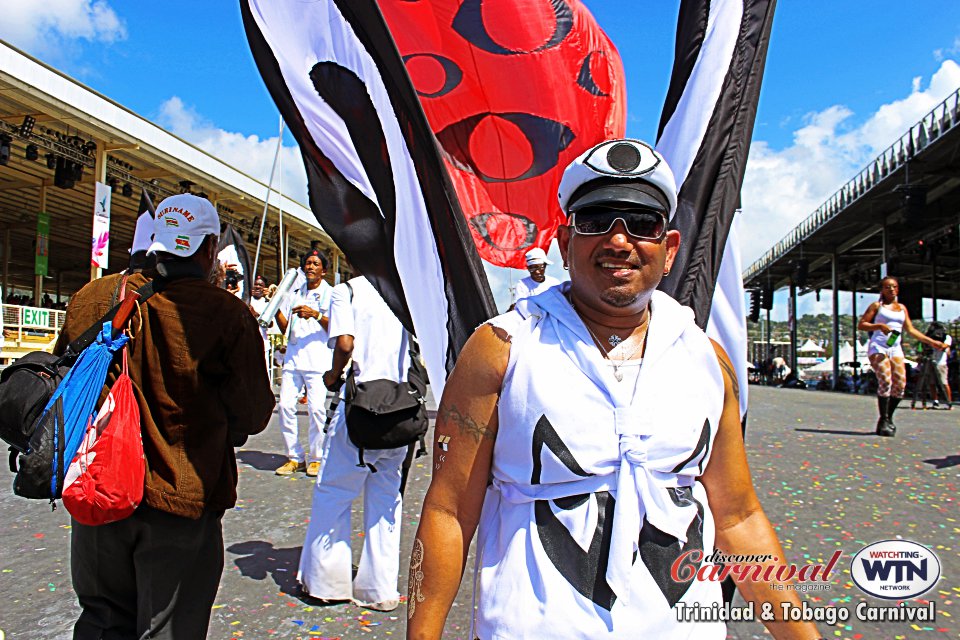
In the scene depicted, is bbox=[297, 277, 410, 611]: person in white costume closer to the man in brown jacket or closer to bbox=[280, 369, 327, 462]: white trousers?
the man in brown jacket

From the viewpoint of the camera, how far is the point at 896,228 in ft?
96.8

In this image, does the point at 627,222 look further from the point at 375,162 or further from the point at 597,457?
the point at 375,162

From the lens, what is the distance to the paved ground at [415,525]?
10.4 ft

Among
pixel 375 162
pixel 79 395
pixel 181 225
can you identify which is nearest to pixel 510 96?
pixel 375 162

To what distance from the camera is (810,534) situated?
14.6ft

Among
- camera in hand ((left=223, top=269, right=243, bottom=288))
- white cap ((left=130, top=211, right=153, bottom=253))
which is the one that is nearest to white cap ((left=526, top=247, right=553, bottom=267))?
camera in hand ((left=223, top=269, right=243, bottom=288))

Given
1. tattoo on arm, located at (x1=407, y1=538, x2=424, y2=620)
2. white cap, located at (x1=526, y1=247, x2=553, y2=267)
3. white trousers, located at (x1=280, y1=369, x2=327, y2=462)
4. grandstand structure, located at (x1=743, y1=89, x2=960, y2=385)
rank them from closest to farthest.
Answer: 1. tattoo on arm, located at (x1=407, y1=538, x2=424, y2=620)
2. white cap, located at (x1=526, y1=247, x2=553, y2=267)
3. white trousers, located at (x1=280, y1=369, x2=327, y2=462)
4. grandstand structure, located at (x1=743, y1=89, x2=960, y2=385)

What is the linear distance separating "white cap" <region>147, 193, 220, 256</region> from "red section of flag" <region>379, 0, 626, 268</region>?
1.44m

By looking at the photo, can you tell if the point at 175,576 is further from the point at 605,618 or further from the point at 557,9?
the point at 557,9

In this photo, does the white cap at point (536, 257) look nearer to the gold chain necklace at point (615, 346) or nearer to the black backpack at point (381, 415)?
the black backpack at point (381, 415)

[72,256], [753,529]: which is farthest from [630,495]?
[72,256]

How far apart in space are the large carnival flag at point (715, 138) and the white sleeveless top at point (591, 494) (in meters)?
0.67

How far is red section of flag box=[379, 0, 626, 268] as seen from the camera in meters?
3.32

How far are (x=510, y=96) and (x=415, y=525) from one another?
2.96 m
